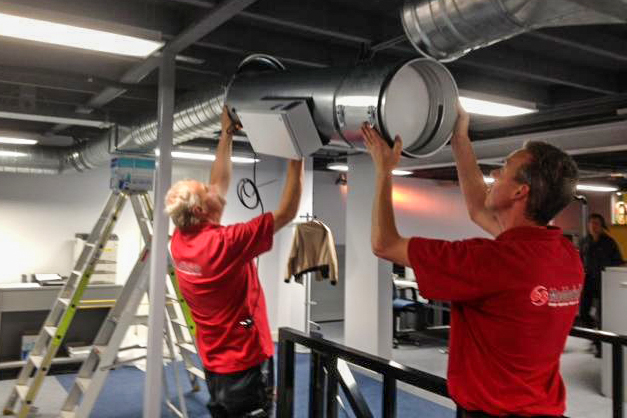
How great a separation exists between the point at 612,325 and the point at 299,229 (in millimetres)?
3124

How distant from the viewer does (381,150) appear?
64.1 inches

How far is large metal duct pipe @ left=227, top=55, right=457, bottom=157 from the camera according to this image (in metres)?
1.67

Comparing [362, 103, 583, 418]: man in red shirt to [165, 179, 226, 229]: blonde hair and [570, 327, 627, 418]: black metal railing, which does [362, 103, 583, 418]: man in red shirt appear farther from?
[165, 179, 226, 229]: blonde hair

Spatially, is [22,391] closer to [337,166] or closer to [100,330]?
[100,330]

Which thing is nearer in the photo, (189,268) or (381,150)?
(381,150)

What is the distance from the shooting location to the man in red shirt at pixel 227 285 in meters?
2.21

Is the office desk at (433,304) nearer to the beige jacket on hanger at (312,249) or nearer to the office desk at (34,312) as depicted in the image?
the beige jacket on hanger at (312,249)

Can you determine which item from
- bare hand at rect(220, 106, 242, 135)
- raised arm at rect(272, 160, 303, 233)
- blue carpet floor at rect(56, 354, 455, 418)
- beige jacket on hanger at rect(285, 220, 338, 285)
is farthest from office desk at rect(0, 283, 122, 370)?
raised arm at rect(272, 160, 303, 233)

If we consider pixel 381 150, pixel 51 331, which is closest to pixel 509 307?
pixel 381 150

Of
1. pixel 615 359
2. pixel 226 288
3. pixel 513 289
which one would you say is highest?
pixel 513 289

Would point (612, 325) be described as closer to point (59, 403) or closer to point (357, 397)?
point (357, 397)

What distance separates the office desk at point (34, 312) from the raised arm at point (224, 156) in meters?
3.89

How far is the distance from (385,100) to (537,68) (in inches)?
83.0

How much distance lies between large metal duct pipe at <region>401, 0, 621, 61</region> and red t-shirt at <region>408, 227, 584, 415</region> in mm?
593
